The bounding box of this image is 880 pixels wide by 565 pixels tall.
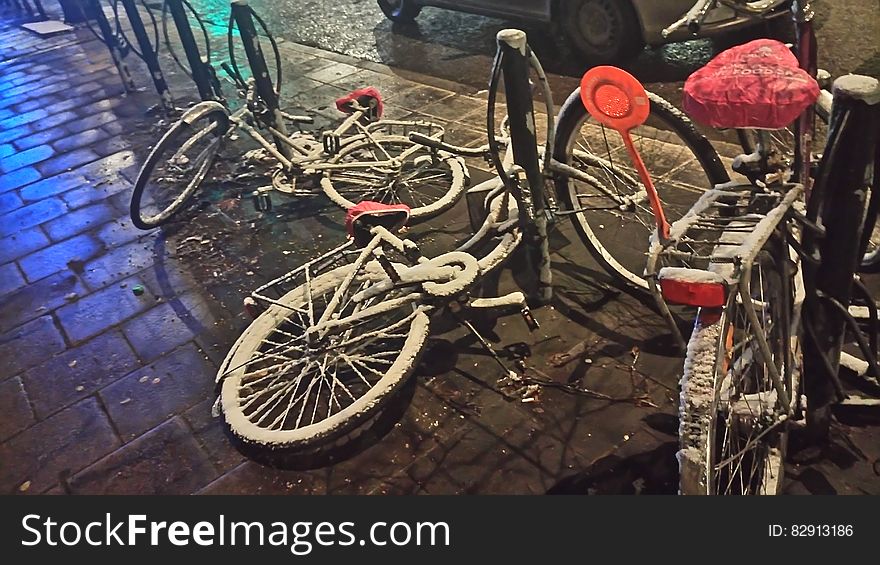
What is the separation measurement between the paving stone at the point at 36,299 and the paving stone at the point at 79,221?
578mm

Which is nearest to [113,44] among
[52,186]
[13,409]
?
[52,186]

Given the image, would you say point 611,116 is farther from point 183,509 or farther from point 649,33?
point 649,33

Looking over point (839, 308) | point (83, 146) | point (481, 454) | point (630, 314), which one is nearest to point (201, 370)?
point (481, 454)

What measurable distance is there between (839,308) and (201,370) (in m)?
2.83

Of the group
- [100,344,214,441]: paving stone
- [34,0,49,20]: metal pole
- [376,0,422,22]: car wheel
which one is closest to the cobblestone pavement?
[100,344,214,441]: paving stone

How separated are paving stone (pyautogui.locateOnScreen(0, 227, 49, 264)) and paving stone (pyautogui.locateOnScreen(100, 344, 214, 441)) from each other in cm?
191

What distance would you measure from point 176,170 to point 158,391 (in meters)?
2.58

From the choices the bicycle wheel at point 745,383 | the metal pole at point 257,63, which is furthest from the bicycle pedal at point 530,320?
the metal pole at point 257,63

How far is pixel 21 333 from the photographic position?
3785 mm

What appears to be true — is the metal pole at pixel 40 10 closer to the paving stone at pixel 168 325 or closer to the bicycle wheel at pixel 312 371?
the paving stone at pixel 168 325

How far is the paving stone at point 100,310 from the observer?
3.75 m

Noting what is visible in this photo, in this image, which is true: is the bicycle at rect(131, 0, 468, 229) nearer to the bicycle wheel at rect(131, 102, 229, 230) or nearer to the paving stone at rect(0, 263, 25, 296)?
the bicycle wheel at rect(131, 102, 229, 230)

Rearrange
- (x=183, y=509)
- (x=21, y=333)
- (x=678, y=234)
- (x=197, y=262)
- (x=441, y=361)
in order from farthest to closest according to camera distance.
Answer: (x=197, y=262), (x=21, y=333), (x=441, y=361), (x=183, y=509), (x=678, y=234)

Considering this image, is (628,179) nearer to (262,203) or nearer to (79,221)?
(262,203)
